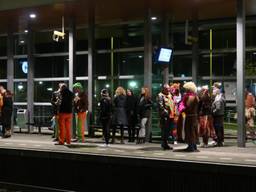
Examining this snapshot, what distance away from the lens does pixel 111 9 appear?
16.3 m

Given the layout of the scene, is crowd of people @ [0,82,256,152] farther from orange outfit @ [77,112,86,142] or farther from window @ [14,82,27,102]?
window @ [14,82,27,102]

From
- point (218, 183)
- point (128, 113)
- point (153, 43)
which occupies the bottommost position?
point (218, 183)

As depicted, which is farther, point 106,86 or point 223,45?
point 106,86

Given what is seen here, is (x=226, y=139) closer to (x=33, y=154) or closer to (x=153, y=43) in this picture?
(x=153, y=43)

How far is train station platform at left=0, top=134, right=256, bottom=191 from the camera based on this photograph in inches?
362

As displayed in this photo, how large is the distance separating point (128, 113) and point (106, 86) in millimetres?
5213

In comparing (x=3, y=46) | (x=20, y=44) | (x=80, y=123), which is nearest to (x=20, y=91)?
(x=20, y=44)

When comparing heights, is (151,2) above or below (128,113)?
above

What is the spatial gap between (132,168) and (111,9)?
7338 mm

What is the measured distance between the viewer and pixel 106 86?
64.3 feet

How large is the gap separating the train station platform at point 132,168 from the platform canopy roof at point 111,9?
4350mm

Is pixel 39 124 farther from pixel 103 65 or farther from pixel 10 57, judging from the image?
pixel 103 65

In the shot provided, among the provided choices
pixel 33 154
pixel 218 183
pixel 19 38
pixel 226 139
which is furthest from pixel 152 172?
pixel 19 38

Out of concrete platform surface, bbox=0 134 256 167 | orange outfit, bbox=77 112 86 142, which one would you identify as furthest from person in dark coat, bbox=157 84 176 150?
orange outfit, bbox=77 112 86 142
